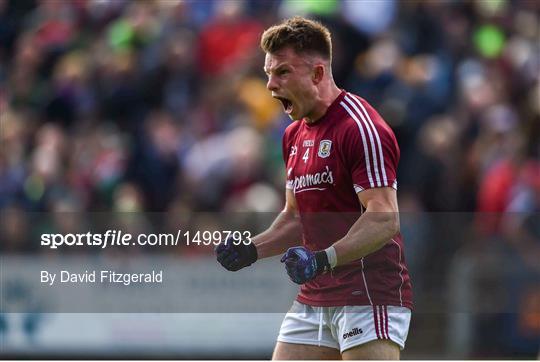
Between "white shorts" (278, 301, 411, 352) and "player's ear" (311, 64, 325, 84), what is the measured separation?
1134 mm

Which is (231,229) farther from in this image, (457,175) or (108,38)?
(108,38)

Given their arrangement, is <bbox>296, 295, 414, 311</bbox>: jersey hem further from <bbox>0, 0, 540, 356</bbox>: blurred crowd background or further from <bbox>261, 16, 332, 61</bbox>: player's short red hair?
<bbox>0, 0, 540, 356</bbox>: blurred crowd background

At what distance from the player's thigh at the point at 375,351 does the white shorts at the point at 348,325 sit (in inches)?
0.9

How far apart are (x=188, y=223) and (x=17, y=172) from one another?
9.36ft

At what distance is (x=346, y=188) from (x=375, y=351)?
2.61 ft

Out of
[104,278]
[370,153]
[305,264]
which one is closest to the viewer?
[305,264]

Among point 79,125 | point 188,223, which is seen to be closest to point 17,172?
point 79,125

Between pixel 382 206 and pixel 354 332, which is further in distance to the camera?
pixel 354 332

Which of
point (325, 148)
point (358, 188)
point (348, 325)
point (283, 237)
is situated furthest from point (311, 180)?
point (348, 325)

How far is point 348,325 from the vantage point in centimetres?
678

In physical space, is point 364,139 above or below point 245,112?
below

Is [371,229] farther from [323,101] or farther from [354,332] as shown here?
[323,101]

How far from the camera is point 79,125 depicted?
13.1m

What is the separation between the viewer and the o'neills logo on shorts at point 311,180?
268 inches
